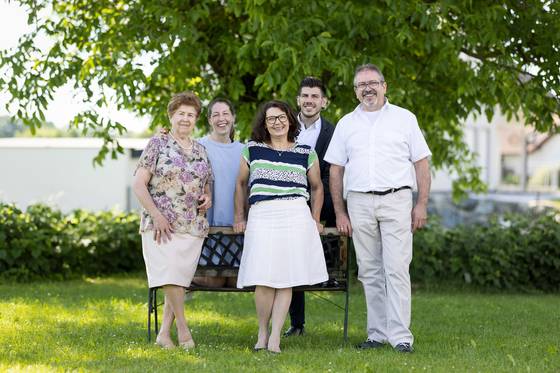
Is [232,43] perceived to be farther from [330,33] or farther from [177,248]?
[177,248]

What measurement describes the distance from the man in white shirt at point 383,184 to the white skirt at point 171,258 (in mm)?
1058

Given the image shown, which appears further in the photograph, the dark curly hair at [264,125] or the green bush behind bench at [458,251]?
the green bush behind bench at [458,251]

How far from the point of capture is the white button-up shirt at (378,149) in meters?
6.09

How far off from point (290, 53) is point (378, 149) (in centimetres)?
249

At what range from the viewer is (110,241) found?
12.8m

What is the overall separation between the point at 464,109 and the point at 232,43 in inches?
114

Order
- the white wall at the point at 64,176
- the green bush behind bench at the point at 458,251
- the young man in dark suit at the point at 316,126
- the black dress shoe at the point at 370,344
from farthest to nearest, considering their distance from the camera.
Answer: the white wall at the point at 64,176, the green bush behind bench at the point at 458,251, the young man in dark suit at the point at 316,126, the black dress shoe at the point at 370,344

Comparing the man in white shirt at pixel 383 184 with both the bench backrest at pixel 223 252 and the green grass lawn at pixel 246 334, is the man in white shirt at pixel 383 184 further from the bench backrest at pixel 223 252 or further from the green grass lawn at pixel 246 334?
the green grass lawn at pixel 246 334

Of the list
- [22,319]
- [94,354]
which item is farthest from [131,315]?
[94,354]

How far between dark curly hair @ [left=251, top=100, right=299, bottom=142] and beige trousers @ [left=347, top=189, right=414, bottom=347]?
59cm

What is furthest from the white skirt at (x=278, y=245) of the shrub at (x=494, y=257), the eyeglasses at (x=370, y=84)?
the shrub at (x=494, y=257)

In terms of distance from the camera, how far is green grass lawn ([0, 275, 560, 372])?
561cm

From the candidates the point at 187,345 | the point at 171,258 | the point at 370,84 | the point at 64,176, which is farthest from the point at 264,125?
the point at 64,176

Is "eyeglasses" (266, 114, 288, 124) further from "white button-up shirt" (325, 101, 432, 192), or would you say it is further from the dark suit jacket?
the dark suit jacket
